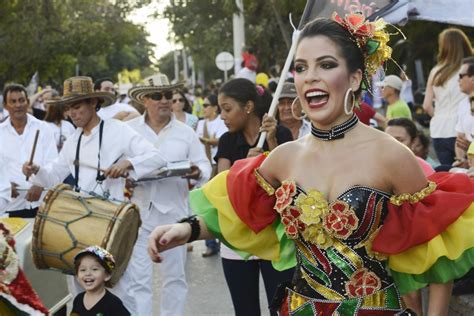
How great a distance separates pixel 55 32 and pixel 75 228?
31.0 metres

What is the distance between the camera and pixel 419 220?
3525 millimetres

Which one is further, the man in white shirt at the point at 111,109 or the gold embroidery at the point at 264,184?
the man in white shirt at the point at 111,109

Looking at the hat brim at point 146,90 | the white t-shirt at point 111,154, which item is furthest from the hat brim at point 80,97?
the hat brim at point 146,90

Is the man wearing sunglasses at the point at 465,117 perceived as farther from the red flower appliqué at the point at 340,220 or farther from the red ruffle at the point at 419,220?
the red flower appliqué at the point at 340,220

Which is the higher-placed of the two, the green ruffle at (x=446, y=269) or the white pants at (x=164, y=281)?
the green ruffle at (x=446, y=269)

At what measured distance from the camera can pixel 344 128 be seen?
3594 millimetres

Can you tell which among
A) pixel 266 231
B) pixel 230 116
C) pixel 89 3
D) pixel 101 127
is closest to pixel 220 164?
pixel 230 116

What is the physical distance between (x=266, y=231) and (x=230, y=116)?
8.10 feet

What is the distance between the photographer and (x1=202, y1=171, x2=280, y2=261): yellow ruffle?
3939 mm

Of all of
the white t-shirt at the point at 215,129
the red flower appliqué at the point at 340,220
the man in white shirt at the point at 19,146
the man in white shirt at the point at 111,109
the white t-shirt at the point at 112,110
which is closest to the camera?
the red flower appliqué at the point at 340,220

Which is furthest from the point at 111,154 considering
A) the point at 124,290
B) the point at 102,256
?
the point at 102,256

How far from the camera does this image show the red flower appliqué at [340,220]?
3432 mm

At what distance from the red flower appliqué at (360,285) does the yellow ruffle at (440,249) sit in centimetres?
17

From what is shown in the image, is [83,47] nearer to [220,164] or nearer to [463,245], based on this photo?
[220,164]
